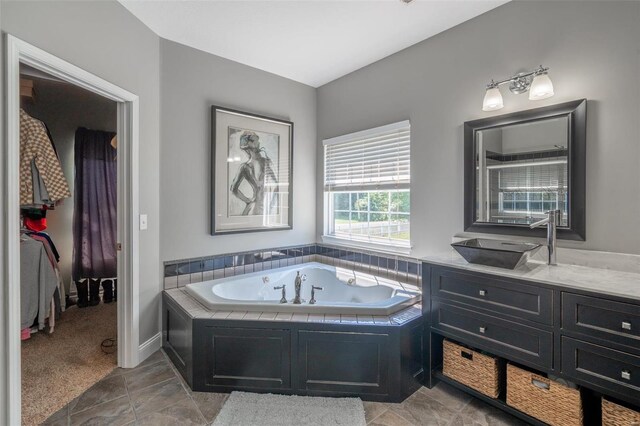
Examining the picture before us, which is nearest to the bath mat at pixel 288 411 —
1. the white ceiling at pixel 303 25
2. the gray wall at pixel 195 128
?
the gray wall at pixel 195 128

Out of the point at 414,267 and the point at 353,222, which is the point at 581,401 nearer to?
the point at 414,267

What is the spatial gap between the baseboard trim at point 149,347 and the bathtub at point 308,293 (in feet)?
1.71

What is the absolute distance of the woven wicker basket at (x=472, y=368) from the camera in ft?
6.33

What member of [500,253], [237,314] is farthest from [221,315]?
[500,253]

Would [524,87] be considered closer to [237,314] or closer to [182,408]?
[237,314]

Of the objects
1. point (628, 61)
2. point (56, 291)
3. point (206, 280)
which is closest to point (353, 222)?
point (206, 280)

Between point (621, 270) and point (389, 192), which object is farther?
point (389, 192)

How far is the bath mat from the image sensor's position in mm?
1829

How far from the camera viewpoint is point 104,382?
2.25 m

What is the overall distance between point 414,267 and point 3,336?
8.69 feet

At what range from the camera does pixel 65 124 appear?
3.79 m

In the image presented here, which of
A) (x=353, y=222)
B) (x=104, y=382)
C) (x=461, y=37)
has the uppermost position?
(x=461, y=37)

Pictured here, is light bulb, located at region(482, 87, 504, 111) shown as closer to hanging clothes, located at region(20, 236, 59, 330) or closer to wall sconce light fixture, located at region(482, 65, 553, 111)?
wall sconce light fixture, located at region(482, 65, 553, 111)

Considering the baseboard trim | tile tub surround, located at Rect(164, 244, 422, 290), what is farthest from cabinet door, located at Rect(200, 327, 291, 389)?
tile tub surround, located at Rect(164, 244, 422, 290)
